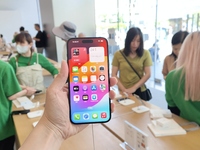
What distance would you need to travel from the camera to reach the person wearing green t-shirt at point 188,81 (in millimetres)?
1137

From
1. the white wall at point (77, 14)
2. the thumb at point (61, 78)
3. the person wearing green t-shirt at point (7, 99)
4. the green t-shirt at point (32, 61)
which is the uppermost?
the white wall at point (77, 14)

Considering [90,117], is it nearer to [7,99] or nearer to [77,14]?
[7,99]

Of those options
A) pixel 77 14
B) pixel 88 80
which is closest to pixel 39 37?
pixel 77 14

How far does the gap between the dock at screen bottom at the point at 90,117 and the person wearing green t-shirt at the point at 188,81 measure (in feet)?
1.97

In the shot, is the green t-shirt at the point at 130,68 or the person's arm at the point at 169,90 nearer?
the person's arm at the point at 169,90

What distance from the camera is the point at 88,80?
82cm

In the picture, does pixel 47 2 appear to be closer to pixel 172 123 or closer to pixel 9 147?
pixel 9 147

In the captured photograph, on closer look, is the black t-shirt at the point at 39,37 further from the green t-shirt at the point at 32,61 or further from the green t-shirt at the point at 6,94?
the green t-shirt at the point at 6,94

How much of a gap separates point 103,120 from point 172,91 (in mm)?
658

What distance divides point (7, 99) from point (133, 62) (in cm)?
121

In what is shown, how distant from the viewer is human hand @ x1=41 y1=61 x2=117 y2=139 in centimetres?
75

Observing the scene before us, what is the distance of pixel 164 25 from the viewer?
140 inches

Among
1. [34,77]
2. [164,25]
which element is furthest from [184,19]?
[34,77]

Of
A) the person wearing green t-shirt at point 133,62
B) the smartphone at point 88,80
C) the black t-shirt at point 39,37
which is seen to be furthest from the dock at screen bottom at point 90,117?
the black t-shirt at point 39,37
